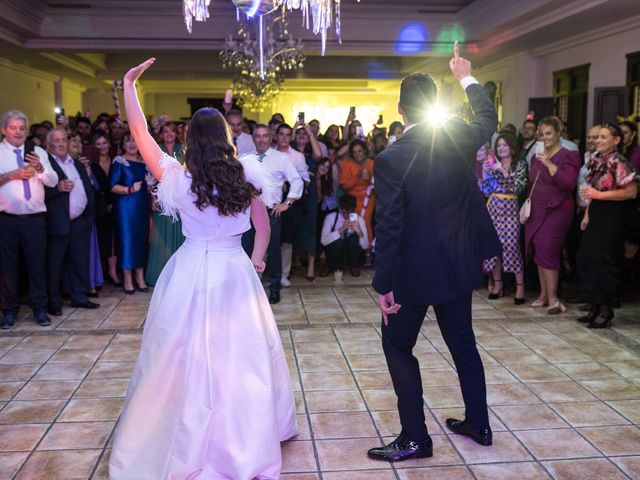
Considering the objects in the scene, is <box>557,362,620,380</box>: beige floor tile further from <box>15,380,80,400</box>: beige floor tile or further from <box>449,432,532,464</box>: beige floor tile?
<box>15,380,80,400</box>: beige floor tile

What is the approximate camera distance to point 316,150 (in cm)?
695

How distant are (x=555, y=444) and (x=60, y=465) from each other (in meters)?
2.15

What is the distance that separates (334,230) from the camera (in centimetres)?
693

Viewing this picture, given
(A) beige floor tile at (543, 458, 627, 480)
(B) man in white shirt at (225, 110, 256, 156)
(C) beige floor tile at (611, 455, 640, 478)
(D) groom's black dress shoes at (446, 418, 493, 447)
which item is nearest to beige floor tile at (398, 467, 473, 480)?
(D) groom's black dress shoes at (446, 418, 493, 447)

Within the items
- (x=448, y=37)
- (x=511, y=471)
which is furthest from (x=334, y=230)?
(x=448, y=37)

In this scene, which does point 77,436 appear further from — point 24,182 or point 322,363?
point 24,182

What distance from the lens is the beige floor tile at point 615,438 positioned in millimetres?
2961

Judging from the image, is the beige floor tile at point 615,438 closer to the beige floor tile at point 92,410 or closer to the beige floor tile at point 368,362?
the beige floor tile at point 368,362

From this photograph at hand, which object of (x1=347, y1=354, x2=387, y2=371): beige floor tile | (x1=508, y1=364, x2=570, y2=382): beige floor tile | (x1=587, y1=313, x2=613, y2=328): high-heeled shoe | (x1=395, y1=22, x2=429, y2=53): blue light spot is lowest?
(x1=508, y1=364, x2=570, y2=382): beige floor tile

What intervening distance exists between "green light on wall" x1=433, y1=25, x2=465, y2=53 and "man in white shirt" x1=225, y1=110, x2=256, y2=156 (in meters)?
4.85

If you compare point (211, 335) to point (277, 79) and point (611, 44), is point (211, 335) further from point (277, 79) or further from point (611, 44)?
point (277, 79)

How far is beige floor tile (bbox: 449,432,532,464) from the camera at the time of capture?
9.46 feet

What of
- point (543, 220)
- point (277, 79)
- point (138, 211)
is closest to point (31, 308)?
point (138, 211)

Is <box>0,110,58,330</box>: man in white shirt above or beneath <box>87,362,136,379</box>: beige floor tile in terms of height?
above
